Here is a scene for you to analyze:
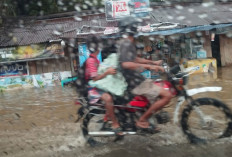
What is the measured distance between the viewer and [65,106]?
280 inches

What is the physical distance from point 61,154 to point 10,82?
1215 centimetres

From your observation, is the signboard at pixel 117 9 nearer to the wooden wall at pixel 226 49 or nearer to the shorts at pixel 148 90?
the wooden wall at pixel 226 49

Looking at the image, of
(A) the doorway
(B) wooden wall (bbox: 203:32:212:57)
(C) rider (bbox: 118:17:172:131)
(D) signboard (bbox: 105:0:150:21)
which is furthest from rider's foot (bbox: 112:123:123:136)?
(A) the doorway

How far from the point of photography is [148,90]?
3.17 m

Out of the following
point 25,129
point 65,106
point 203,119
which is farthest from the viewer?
point 65,106

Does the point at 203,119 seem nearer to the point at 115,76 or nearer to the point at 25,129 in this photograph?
the point at 115,76

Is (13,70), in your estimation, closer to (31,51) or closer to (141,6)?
(31,51)

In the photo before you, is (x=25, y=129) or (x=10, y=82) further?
(x=10, y=82)

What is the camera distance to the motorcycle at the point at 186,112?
3232 mm

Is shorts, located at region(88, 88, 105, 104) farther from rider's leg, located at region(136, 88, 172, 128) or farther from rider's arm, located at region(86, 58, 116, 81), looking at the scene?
rider's leg, located at region(136, 88, 172, 128)

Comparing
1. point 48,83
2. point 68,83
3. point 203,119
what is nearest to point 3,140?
point 203,119

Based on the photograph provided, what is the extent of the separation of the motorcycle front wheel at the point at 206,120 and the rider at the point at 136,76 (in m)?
0.42

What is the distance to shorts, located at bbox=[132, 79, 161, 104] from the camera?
3.14 m

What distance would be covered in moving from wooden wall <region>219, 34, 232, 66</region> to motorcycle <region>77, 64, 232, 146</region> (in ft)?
42.3
